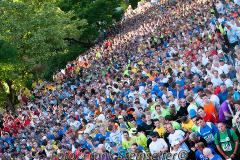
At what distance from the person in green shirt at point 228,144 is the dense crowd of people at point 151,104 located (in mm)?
20

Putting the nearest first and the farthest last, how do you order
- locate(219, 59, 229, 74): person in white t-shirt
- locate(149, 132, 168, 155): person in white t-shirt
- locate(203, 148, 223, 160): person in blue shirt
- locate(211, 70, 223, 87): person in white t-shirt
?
locate(203, 148, 223, 160): person in blue shirt, locate(149, 132, 168, 155): person in white t-shirt, locate(211, 70, 223, 87): person in white t-shirt, locate(219, 59, 229, 74): person in white t-shirt

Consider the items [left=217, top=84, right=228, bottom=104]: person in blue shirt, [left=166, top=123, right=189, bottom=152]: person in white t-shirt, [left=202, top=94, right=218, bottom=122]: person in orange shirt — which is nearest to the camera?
[left=166, top=123, right=189, bottom=152]: person in white t-shirt

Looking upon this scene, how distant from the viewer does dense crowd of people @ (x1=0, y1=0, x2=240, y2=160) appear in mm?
12047

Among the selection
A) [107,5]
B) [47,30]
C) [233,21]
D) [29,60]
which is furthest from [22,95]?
[233,21]

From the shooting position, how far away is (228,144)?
10.6 metres

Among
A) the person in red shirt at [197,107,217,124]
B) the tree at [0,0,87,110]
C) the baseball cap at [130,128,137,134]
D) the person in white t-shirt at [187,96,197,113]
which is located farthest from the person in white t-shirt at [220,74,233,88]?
the tree at [0,0,87,110]

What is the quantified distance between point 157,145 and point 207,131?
1611 mm

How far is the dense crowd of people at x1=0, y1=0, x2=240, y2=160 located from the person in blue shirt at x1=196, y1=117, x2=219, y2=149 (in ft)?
0.07

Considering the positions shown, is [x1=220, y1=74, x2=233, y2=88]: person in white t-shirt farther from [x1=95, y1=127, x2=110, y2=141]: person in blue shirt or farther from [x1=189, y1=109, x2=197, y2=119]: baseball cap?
[x1=95, y1=127, x2=110, y2=141]: person in blue shirt

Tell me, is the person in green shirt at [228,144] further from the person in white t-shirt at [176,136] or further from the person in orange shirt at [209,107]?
the person in orange shirt at [209,107]

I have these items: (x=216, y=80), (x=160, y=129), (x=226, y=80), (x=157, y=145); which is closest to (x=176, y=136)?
(x=157, y=145)

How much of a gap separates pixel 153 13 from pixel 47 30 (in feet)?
43.2

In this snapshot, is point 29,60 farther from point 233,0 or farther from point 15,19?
point 233,0

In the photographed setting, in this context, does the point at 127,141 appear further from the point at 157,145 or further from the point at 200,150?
the point at 200,150
